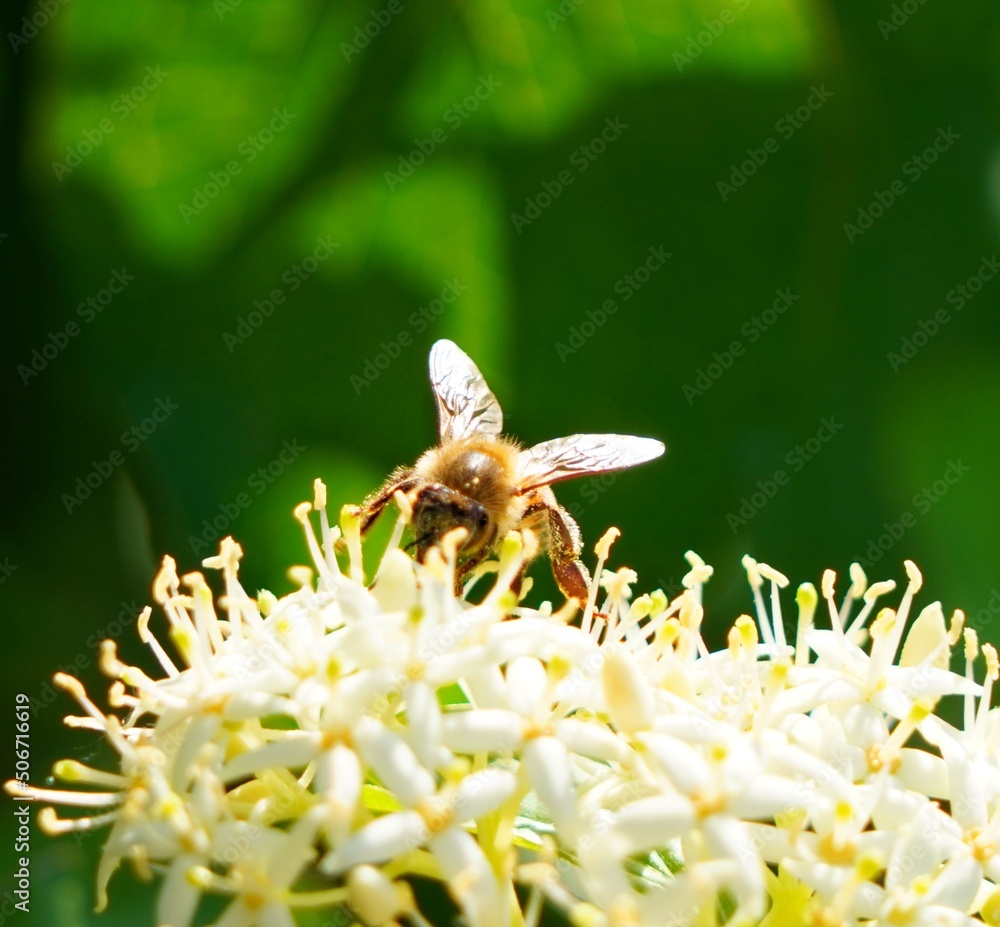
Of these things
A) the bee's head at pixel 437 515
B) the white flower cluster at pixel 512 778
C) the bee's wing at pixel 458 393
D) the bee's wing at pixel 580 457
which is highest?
the bee's wing at pixel 458 393

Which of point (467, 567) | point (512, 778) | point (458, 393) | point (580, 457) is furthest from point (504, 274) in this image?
point (512, 778)

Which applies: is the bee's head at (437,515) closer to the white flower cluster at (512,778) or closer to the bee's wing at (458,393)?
the white flower cluster at (512,778)

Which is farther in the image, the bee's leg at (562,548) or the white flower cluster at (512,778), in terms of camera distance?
the bee's leg at (562,548)

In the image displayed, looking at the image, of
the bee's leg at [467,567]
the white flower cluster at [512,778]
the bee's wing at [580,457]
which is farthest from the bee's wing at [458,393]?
the white flower cluster at [512,778]

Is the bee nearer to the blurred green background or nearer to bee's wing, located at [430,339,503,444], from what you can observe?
bee's wing, located at [430,339,503,444]

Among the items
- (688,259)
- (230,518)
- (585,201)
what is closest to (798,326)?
(688,259)

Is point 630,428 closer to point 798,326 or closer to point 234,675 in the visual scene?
point 798,326
